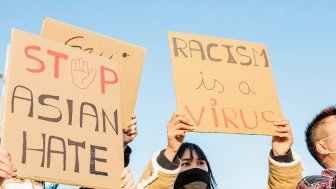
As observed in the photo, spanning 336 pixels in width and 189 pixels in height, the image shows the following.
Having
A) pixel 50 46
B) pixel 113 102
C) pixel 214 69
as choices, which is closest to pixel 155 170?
pixel 113 102

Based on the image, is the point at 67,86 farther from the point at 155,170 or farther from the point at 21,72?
the point at 155,170

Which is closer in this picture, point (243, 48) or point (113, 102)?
point (113, 102)

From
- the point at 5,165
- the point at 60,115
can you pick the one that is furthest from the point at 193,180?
the point at 5,165

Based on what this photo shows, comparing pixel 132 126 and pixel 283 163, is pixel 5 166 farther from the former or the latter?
pixel 283 163

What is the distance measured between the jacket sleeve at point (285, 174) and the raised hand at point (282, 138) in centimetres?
8

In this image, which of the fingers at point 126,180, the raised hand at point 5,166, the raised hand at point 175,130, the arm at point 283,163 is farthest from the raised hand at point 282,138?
the raised hand at point 5,166

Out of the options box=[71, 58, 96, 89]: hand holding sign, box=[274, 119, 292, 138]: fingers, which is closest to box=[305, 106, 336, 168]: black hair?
box=[274, 119, 292, 138]: fingers

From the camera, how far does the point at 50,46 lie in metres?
2.68

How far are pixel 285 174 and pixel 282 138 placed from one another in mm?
246

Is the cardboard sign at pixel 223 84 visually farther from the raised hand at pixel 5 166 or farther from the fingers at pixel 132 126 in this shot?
the raised hand at pixel 5 166

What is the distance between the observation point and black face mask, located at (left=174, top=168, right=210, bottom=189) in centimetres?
380

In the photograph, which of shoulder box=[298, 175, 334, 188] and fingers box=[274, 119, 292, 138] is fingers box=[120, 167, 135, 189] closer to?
shoulder box=[298, 175, 334, 188]

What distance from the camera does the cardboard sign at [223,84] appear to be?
3168 mm

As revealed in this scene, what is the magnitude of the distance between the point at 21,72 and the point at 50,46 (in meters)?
0.28
